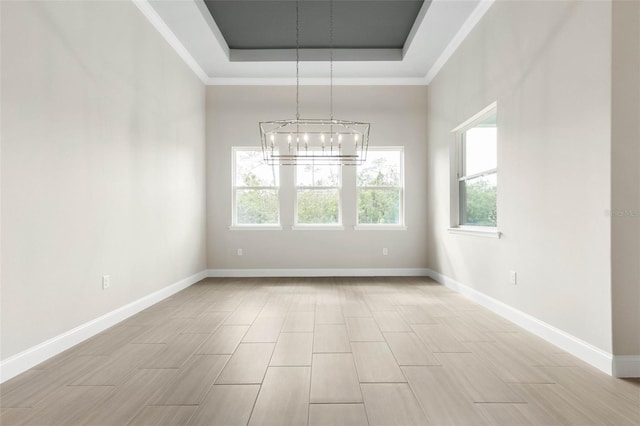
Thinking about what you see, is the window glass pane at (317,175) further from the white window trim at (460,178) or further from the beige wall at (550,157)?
the beige wall at (550,157)

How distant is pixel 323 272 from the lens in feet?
19.4

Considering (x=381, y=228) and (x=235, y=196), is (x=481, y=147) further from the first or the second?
(x=235, y=196)

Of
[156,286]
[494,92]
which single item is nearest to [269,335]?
[156,286]

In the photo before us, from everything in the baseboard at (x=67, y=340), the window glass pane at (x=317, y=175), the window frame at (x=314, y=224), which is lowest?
the baseboard at (x=67, y=340)

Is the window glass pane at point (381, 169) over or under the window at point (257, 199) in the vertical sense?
over

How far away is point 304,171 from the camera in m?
5.98

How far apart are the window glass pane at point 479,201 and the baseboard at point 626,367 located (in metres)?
1.83

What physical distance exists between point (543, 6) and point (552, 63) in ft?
1.70

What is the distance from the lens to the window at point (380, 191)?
19.7ft

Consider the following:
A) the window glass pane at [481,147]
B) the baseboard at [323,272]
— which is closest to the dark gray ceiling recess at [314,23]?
the window glass pane at [481,147]

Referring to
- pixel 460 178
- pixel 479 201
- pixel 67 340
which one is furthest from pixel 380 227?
pixel 67 340

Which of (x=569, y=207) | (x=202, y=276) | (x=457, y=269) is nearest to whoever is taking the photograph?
(x=569, y=207)

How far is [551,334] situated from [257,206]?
441 cm

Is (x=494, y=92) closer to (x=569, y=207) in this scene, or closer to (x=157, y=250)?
(x=569, y=207)
